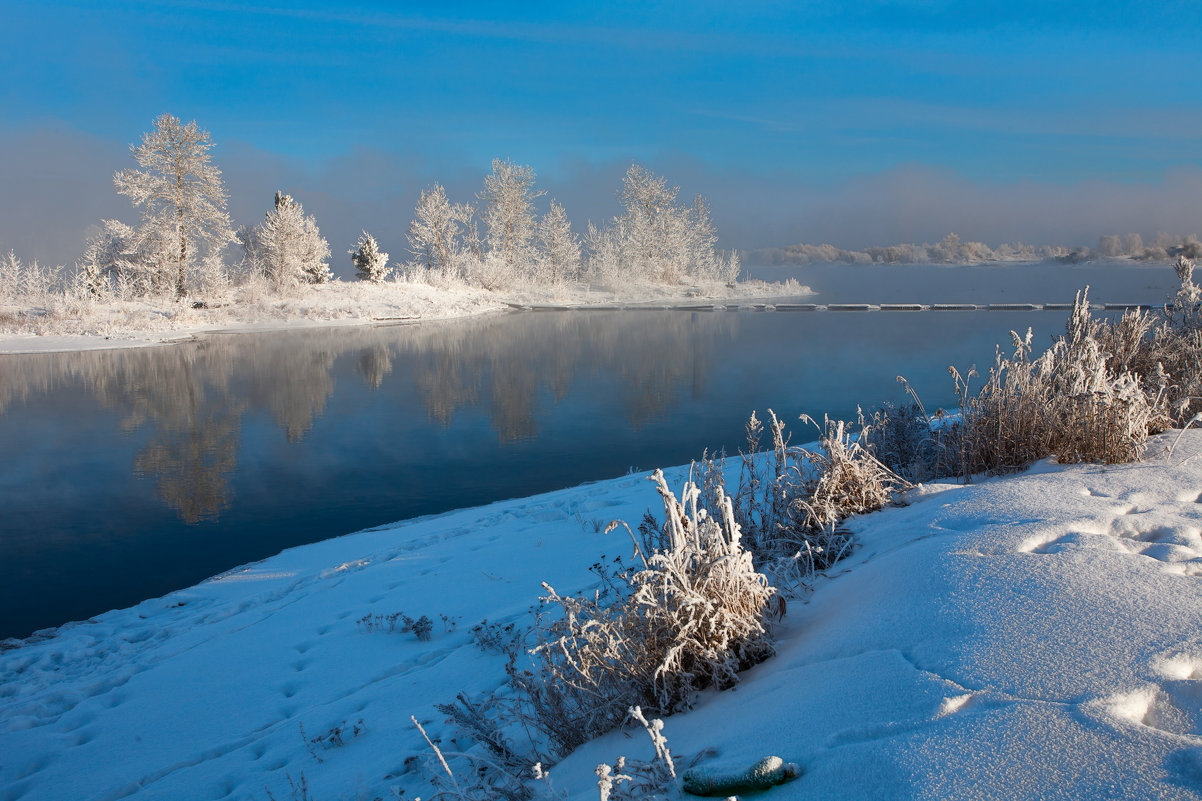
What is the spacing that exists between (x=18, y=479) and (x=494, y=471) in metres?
5.13

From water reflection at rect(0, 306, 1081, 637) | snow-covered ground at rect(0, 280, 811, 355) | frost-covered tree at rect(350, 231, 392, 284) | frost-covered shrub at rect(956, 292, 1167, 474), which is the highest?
frost-covered tree at rect(350, 231, 392, 284)

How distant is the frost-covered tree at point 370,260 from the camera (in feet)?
116

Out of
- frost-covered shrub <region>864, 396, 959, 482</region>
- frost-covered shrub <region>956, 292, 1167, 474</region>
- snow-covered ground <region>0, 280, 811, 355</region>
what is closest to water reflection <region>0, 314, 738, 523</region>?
snow-covered ground <region>0, 280, 811, 355</region>

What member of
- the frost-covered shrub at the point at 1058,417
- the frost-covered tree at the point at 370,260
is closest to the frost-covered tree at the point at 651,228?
the frost-covered tree at the point at 370,260

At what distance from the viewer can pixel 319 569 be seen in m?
5.32

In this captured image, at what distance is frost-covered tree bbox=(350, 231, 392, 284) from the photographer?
116ft

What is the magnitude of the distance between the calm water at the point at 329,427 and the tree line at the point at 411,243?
37.6 ft

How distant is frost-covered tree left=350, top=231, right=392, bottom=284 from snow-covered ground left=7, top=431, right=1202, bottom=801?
104 ft

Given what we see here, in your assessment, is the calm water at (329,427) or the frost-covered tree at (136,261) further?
the frost-covered tree at (136,261)

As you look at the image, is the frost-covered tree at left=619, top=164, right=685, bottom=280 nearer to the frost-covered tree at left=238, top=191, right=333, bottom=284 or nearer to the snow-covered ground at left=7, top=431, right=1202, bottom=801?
the frost-covered tree at left=238, top=191, right=333, bottom=284

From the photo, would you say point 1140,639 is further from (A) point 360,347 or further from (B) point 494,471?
(A) point 360,347

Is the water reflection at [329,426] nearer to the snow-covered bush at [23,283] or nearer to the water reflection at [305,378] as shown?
the water reflection at [305,378]

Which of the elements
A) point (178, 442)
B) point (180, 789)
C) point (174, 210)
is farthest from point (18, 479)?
point (174, 210)

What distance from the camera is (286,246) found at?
32125mm
